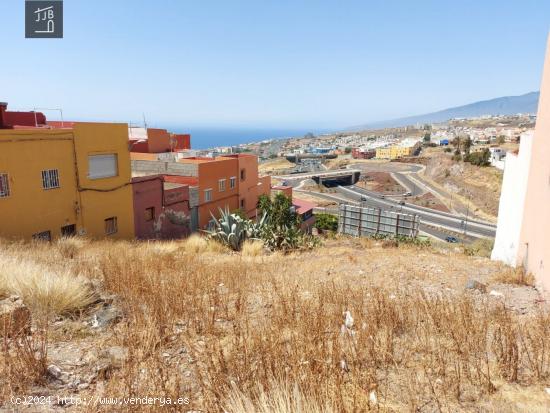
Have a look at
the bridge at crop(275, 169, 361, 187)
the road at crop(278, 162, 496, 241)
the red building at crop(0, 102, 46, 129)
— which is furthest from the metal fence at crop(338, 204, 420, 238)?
the bridge at crop(275, 169, 361, 187)

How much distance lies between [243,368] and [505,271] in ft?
25.7

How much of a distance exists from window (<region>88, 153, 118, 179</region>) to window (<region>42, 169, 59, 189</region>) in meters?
1.77

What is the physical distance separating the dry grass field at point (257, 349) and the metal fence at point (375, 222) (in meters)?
11.7

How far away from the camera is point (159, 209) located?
75.6 feet

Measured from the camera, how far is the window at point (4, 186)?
1464 centimetres

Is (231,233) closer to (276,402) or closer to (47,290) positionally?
(47,290)

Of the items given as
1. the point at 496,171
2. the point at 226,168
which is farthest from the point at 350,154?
the point at 226,168

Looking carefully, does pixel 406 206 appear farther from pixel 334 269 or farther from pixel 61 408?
pixel 61 408

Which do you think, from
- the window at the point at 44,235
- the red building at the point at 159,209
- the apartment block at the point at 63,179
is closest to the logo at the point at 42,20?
the apartment block at the point at 63,179

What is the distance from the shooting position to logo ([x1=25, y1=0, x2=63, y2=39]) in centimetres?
1236

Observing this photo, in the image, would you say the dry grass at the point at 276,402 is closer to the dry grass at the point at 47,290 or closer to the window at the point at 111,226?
the dry grass at the point at 47,290

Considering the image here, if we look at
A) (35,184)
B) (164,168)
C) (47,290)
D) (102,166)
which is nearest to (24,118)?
(102,166)

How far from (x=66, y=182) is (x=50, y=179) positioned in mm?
739

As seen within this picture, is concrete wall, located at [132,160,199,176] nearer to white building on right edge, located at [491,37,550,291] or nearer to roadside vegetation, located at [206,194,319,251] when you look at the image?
roadside vegetation, located at [206,194,319,251]
